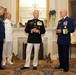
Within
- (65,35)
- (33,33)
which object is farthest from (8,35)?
(65,35)

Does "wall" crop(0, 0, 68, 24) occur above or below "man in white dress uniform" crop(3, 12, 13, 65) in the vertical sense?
above

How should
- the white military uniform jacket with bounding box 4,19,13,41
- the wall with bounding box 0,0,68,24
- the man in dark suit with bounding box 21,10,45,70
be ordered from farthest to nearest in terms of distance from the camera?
the wall with bounding box 0,0,68,24, the white military uniform jacket with bounding box 4,19,13,41, the man in dark suit with bounding box 21,10,45,70

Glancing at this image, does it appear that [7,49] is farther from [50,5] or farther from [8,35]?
[50,5]

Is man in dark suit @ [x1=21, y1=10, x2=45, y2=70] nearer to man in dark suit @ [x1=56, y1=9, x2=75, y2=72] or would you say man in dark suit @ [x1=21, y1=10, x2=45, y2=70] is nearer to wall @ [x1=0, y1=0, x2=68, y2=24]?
man in dark suit @ [x1=56, y1=9, x2=75, y2=72]

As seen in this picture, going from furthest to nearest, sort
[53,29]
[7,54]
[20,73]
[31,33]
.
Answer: [53,29] → [7,54] → [31,33] → [20,73]

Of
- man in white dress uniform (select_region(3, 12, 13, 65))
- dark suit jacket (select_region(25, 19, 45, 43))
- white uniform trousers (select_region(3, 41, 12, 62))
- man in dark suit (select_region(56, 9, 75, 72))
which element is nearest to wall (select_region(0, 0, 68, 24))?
man in white dress uniform (select_region(3, 12, 13, 65))

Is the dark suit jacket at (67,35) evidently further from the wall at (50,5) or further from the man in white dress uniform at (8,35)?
the wall at (50,5)

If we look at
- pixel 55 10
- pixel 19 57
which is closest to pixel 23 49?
pixel 19 57

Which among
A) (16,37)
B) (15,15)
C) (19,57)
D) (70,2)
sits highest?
(70,2)

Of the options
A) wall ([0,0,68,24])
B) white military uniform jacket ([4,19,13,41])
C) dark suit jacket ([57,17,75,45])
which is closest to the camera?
dark suit jacket ([57,17,75,45])

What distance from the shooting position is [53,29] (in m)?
5.84

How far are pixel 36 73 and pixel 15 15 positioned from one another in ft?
9.56

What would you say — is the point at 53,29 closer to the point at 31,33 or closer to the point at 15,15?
the point at 15,15

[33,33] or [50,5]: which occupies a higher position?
[50,5]
